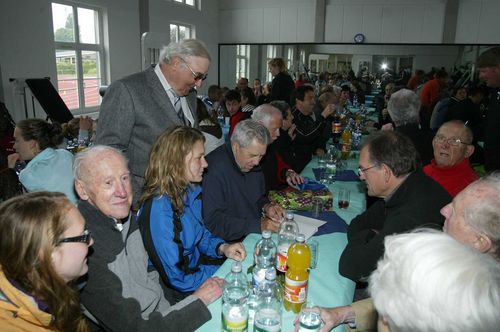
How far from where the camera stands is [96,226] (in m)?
1.45

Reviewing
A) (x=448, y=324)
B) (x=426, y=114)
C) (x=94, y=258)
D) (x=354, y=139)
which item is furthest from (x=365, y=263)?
(x=426, y=114)

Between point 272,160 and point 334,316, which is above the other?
point 272,160

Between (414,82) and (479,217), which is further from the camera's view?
(414,82)

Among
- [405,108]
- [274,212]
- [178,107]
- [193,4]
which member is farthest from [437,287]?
[193,4]

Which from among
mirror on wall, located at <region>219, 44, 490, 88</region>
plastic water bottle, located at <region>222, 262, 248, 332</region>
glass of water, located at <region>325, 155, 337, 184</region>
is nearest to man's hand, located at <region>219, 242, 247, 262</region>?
plastic water bottle, located at <region>222, 262, 248, 332</region>

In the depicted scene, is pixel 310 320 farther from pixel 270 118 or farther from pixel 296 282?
pixel 270 118

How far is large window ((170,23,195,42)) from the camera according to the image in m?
9.64

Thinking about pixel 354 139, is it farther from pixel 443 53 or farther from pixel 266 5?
pixel 266 5

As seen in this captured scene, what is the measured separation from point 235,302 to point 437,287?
0.82m

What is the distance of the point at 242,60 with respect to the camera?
38.8 ft

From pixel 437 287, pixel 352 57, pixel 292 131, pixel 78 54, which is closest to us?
pixel 437 287

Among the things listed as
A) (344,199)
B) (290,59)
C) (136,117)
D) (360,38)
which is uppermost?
(360,38)

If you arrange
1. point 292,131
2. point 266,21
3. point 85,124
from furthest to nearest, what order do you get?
point 266,21, point 85,124, point 292,131

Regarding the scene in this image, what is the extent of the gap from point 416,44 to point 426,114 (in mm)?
3465
